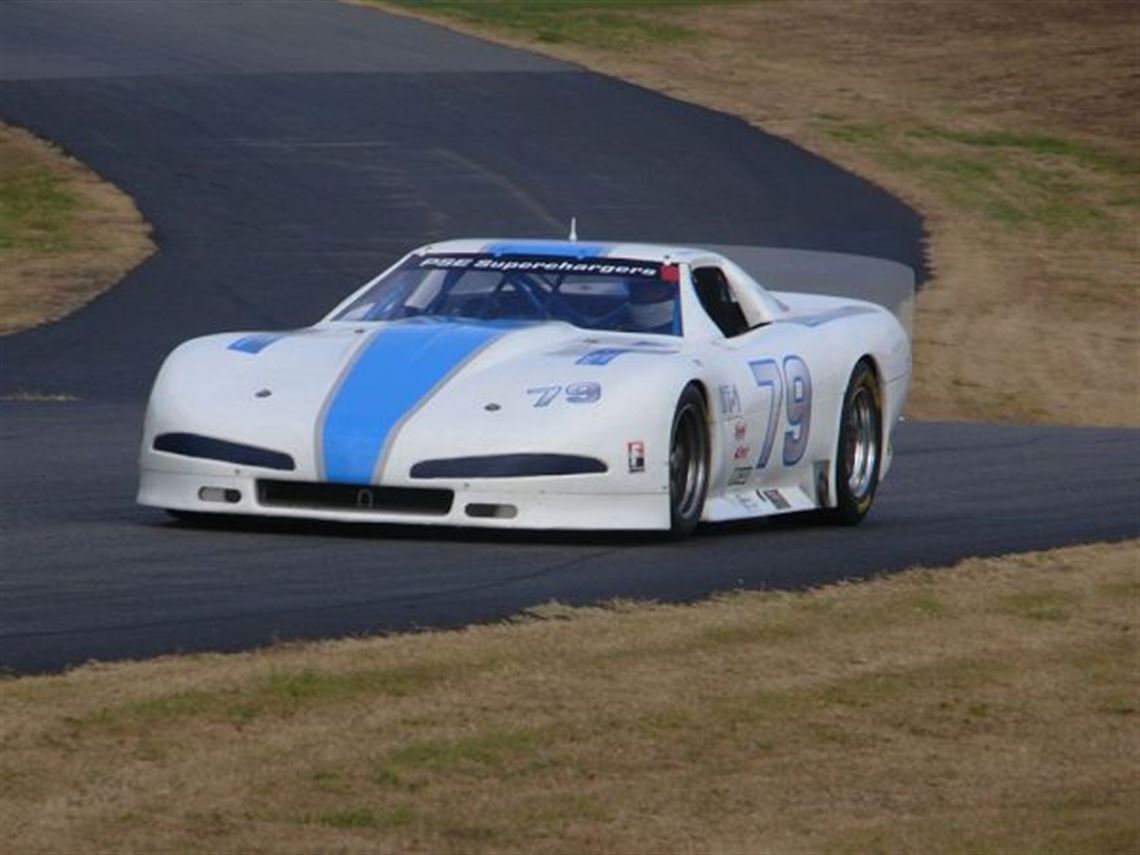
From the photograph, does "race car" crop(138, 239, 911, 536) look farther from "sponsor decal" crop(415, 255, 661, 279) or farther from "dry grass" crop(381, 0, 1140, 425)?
"dry grass" crop(381, 0, 1140, 425)

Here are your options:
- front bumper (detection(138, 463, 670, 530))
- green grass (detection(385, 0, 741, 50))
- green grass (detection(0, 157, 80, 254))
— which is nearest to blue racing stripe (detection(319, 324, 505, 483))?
front bumper (detection(138, 463, 670, 530))

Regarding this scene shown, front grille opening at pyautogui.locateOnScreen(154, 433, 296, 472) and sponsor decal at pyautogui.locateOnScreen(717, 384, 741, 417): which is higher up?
sponsor decal at pyautogui.locateOnScreen(717, 384, 741, 417)

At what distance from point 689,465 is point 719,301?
1.16 meters

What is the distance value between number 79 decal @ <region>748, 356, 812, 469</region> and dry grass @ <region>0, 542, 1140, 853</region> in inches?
82.8

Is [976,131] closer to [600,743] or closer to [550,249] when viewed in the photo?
[550,249]

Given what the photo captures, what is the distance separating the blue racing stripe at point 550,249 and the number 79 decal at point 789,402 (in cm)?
81

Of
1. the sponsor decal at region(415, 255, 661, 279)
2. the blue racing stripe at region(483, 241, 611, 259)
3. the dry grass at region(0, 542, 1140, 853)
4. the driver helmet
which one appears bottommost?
the dry grass at region(0, 542, 1140, 853)

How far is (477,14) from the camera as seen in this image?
43500mm

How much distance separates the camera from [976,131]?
121 ft

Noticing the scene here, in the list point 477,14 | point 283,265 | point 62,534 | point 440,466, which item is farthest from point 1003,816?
point 477,14

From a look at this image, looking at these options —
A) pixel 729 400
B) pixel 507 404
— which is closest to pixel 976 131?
pixel 729 400

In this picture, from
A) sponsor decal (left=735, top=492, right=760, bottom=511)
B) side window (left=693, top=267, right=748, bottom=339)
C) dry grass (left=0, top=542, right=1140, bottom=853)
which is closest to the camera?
dry grass (left=0, top=542, right=1140, bottom=853)

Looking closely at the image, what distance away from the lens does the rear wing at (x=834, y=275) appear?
2219cm

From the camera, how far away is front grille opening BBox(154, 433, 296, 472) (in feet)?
33.7
